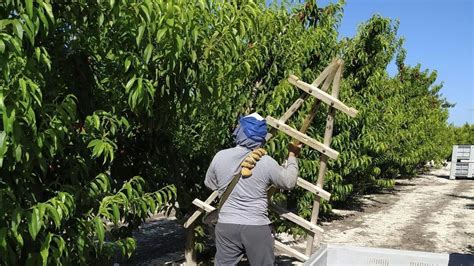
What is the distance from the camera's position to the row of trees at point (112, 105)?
212 centimetres

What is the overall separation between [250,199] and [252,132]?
17.5 inches

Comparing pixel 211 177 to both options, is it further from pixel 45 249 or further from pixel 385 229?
pixel 385 229

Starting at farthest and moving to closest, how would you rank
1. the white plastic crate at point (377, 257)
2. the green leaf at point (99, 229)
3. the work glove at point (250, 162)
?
the white plastic crate at point (377, 257), the work glove at point (250, 162), the green leaf at point (99, 229)

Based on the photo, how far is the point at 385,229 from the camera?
9680 millimetres

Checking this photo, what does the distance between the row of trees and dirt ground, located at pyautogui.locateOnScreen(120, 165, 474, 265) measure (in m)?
2.57

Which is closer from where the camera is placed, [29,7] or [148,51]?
[29,7]

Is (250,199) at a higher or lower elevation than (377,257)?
higher

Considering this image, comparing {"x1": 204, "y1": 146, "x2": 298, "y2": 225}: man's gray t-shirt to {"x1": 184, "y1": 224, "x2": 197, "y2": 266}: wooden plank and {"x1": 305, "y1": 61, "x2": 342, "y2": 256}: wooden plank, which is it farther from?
Answer: {"x1": 184, "y1": 224, "x2": 197, "y2": 266}: wooden plank

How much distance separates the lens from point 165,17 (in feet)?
8.16

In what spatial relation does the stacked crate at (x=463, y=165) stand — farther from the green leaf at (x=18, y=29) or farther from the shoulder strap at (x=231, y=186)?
the green leaf at (x=18, y=29)

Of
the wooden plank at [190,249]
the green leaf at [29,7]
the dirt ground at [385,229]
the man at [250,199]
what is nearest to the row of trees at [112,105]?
the green leaf at [29,7]

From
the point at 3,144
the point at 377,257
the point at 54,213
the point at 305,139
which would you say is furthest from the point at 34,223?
the point at 377,257

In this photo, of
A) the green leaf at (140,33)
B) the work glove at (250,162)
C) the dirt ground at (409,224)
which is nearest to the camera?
the green leaf at (140,33)

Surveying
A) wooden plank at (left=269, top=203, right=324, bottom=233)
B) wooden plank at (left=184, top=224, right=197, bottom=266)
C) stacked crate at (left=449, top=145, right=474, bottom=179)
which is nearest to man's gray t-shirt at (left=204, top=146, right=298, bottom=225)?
wooden plank at (left=269, top=203, right=324, bottom=233)
